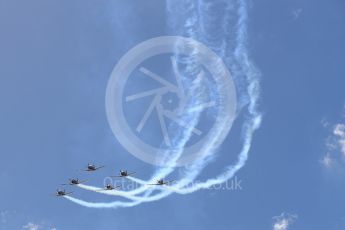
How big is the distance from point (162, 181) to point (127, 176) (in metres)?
11.0

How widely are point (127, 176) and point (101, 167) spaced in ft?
27.9

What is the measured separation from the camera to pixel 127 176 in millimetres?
198375

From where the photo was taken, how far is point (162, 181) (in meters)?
197

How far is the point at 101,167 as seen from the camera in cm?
19875

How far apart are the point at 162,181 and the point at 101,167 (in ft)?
63.6
